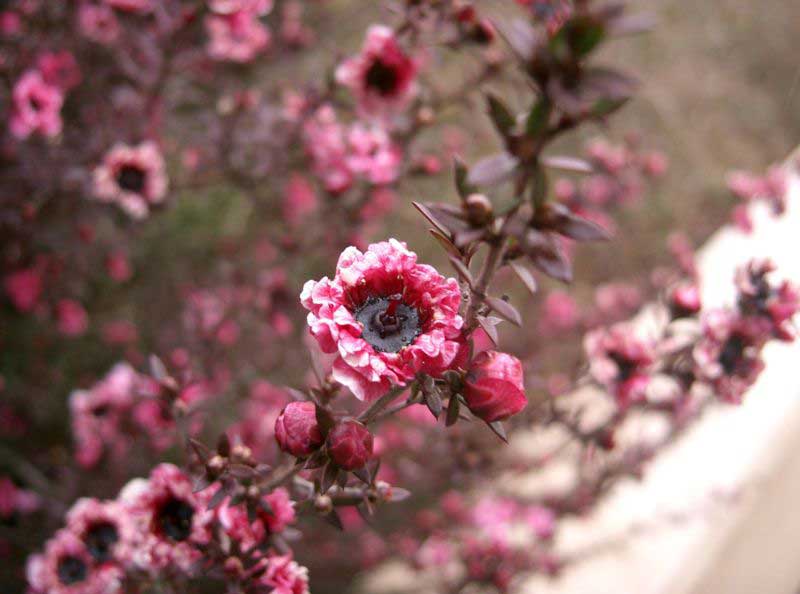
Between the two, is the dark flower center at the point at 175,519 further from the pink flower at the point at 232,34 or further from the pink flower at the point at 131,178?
the pink flower at the point at 232,34

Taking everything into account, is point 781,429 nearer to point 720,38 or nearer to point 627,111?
point 627,111

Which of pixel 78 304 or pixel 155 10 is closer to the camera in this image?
pixel 155 10

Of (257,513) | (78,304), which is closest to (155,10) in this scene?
(78,304)

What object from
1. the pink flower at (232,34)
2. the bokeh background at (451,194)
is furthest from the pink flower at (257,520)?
the pink flower at (232,34)

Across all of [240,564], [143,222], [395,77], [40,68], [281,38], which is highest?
[281,38]

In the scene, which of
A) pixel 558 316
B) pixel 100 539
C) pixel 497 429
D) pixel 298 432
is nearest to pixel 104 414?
pixel 100 539

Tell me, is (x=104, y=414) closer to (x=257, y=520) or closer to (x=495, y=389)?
(x=257, y=520)
